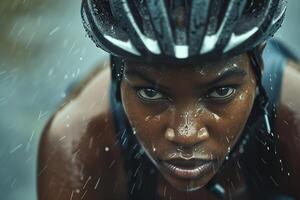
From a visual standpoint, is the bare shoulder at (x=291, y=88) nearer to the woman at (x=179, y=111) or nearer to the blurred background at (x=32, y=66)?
the woman at (x=179, y=111)

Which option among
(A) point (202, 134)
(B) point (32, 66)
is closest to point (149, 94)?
(A) point (202, 134)

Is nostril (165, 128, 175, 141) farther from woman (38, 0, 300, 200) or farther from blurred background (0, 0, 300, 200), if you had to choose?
blurred background (0, 0, 300, 200)

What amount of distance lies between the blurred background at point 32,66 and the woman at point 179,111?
141 centimetres

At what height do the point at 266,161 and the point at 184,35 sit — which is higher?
the point at 184,35

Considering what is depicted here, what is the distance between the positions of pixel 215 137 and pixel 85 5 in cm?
40

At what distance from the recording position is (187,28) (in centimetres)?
181

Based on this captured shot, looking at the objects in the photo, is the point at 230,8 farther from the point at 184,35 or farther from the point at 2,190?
the point at 2,190

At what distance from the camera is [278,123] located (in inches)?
87.6

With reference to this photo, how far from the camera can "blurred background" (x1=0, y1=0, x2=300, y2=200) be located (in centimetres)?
379

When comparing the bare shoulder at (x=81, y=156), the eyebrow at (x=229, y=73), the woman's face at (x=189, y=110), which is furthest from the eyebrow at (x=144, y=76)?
the bare shoulder at (x=81, y=156)

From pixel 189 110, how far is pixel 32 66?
2.83m

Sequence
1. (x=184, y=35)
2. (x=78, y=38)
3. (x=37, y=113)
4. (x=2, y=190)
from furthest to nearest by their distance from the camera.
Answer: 1. (x=78, y=38)
2. (x=37, y=113)
3. (x=2, y=190)
4. (x=184, y=35)

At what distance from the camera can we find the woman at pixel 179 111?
72.4 inches

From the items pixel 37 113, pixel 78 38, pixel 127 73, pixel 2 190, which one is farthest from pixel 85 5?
pixel 78 38
